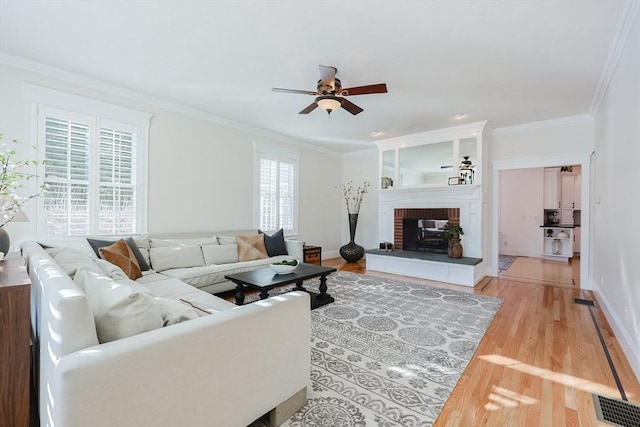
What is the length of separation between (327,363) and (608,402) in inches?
74.4

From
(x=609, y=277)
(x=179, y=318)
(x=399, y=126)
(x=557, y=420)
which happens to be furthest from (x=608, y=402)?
(x=399, y=126)

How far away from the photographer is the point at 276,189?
6.07 metres

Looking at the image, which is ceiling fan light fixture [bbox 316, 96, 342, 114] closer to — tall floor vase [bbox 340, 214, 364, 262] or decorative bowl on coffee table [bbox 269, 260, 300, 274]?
decorative bowl on coffee table [bbox 269, 260, 300, 274]

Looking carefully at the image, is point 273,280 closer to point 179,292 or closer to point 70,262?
point 179,292

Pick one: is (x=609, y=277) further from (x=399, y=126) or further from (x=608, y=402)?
(x=399, y=126)

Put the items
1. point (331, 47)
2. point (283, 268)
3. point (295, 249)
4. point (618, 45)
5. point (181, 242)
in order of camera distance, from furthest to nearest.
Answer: point (295, 249) < point (181, 242) < point (283, 268) < point (331, 47) < point (618, 45)

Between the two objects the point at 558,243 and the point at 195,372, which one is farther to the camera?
the point at 558,243

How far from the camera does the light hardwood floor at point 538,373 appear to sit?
5.94 feet

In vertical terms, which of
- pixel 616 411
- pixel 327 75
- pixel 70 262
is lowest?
pixel 616 411

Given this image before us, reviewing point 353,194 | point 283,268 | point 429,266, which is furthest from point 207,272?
point 353,194

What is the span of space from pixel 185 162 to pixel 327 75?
9.09 feet

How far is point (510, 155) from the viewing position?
5.43 meters

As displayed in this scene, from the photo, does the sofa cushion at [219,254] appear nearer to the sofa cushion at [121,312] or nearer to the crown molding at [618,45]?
the sofa cushion at [121,312]

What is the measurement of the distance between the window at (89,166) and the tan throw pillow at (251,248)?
4.61 ft
